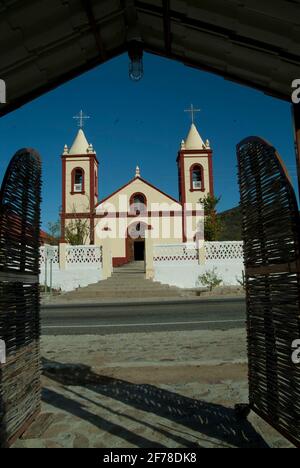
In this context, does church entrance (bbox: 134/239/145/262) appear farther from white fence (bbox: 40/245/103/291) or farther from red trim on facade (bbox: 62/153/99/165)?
white fence (bbox: 40/245/103/291)

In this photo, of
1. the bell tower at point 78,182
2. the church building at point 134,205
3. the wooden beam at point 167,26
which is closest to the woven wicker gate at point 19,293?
the wooden beam at point 167,26

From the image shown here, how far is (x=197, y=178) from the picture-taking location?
130ft

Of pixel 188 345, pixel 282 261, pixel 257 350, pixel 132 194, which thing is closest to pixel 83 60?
pixel 282 261

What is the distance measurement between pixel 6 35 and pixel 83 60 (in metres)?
0.98

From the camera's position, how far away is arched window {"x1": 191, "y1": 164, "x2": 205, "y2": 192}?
38.9 meters

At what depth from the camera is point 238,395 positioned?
171 inches

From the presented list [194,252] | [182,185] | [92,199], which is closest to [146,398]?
[194,252]

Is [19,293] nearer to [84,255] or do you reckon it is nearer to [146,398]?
[146,398]

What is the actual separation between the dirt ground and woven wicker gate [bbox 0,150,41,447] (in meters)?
0.32

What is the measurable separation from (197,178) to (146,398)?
36.2 metres

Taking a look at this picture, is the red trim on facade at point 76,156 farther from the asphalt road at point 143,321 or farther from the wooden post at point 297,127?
the wooden post at point 297,127

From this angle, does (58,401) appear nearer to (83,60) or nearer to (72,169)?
(83,60)

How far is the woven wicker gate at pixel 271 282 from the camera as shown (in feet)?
8.81
